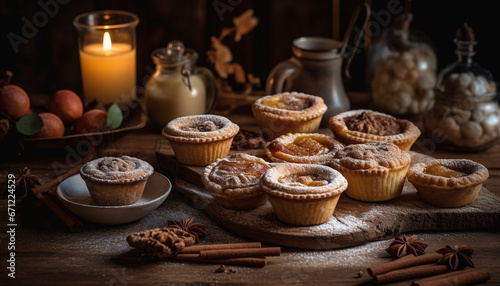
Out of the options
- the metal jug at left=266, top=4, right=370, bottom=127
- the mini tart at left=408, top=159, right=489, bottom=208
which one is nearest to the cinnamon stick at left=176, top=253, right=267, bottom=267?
the mini tart at left=408, top=159, right=489, bottom=208

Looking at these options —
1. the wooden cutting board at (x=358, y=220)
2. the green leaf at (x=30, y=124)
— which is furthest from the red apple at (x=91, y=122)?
the wooden cutting board at (x=358, y=220)

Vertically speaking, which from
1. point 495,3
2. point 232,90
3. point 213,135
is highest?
point 495,3

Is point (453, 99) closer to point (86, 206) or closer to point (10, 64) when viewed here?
point (86, 206)

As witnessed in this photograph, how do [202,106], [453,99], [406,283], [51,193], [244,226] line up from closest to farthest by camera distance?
[406,283] < [244,226] < [51,193] < [453,99] < [202,106]

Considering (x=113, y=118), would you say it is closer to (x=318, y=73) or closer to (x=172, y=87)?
(x=172, y=87)

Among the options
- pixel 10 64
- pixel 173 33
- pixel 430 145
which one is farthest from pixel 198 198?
pixel 10 64


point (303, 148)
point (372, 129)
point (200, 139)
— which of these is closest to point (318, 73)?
point (372, 129)

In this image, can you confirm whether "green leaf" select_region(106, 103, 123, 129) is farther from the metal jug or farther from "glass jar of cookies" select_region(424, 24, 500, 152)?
"glass jar of cookies" select_region(424, 24, 500, 152)
